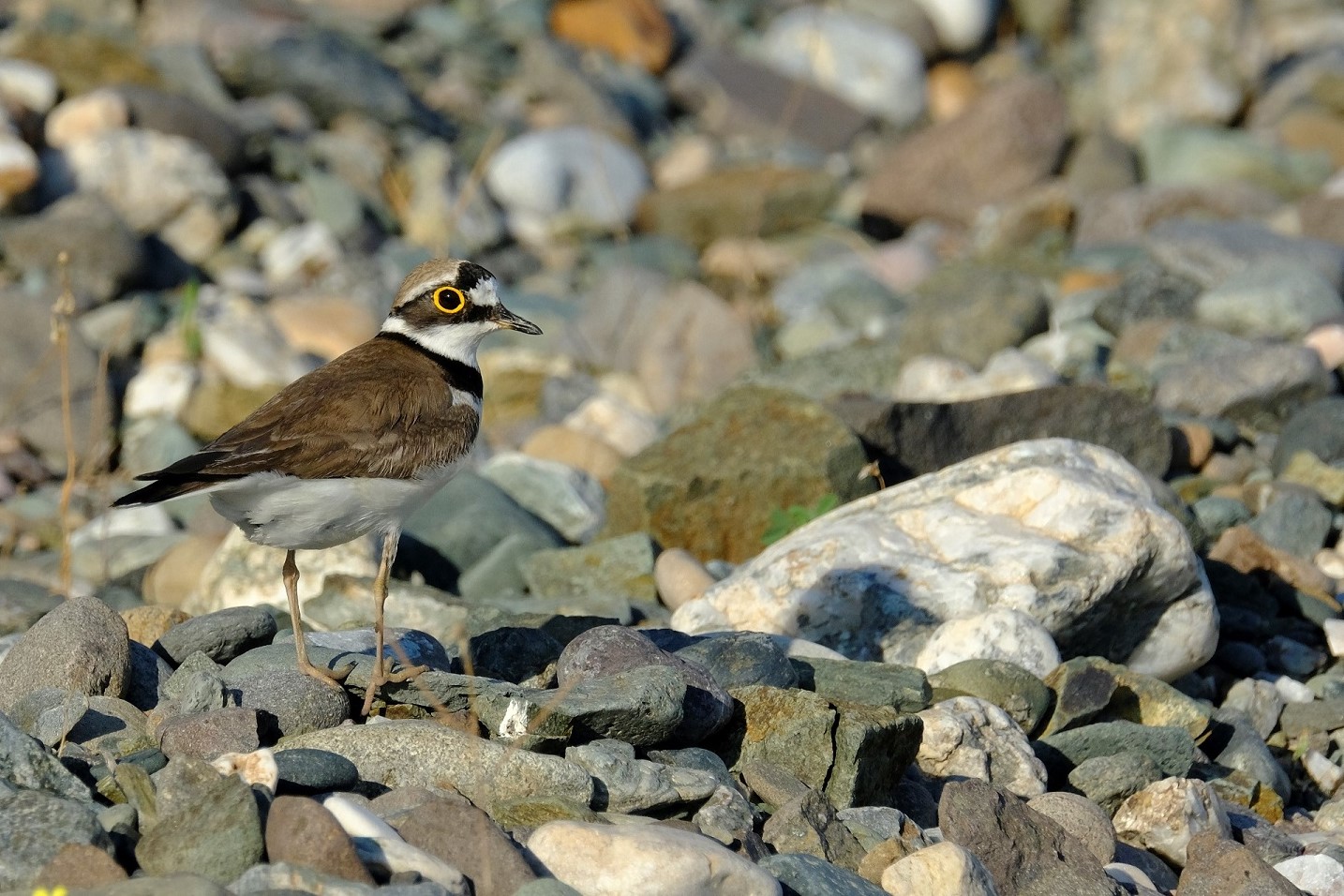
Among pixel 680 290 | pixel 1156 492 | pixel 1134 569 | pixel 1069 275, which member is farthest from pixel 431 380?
pixel 1069 275

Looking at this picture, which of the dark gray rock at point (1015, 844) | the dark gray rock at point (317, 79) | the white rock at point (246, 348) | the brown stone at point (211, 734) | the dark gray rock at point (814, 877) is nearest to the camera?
the dark gray rock at point (814, 877)

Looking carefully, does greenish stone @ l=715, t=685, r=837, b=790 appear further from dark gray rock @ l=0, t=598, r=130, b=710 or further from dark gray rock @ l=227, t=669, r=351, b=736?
dark gray rock @ l=0, t=598, r=130, b=710

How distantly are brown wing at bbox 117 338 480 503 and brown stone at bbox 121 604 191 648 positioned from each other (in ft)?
3.64

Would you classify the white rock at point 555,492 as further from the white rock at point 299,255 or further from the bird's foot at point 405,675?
the white rock at point 299,255

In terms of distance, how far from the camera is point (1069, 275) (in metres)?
13.8

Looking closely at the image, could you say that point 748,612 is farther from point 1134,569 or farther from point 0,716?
point 0,716

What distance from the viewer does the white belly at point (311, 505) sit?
5.68m

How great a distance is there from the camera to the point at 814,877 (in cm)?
465

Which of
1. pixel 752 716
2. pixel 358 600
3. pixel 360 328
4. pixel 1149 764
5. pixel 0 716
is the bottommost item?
pixel 360 328

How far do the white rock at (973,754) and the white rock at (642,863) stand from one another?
149 cm

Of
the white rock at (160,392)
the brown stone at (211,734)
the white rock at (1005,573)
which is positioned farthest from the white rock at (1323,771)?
the white rock at (160,392)

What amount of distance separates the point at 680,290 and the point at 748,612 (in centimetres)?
675

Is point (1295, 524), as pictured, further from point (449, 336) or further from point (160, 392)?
point (160, 392)

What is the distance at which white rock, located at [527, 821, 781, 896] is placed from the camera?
440cm
